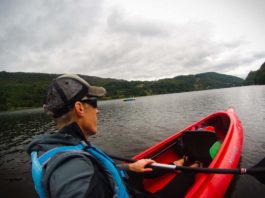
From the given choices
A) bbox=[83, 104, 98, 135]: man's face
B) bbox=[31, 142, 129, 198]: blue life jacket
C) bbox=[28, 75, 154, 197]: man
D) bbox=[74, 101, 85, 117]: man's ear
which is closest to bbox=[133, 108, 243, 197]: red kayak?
bbox=[31, 142, 129, 198]: blue life jacket

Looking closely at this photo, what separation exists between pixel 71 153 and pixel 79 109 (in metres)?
0.58

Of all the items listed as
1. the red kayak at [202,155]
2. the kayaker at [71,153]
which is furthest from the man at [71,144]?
the red kayak at [202,155]

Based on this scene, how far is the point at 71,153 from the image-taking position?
1407 mm

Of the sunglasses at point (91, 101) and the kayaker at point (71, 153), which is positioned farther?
the sunglasses at point (91, 101)

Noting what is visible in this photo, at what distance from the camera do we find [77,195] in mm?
1276

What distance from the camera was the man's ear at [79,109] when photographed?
6.13 feet

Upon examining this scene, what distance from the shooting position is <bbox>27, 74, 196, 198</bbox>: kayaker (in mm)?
1315

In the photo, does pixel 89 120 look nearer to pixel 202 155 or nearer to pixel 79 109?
pixel 79 109

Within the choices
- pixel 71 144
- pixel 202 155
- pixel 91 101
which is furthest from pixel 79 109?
pixel 202 155

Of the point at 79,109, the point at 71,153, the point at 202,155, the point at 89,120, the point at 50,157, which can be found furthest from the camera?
the point at 202,155

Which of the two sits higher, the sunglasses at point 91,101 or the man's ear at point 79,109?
the sunglasses at point 91,101

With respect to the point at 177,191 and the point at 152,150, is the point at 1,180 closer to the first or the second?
the point at 152,150

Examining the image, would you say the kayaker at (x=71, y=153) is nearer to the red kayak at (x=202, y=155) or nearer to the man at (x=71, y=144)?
the man at (x=71, y=144)

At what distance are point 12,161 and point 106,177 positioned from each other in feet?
47.2
